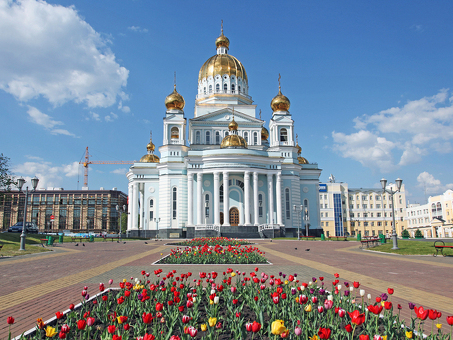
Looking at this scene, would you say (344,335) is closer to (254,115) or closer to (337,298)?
(337,298)

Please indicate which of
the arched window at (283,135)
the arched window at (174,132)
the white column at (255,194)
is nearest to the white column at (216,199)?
the white column at (255,194)

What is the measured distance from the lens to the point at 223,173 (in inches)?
1932

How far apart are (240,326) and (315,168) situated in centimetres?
5748

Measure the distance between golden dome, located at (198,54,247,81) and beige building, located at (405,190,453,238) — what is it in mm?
51960

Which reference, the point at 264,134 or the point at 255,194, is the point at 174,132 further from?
the point at 264,134

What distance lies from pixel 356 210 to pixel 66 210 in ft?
294

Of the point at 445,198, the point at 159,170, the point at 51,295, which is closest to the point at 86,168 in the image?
the point at 159,170

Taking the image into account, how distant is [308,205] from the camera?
59.2m

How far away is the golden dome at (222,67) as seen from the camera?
62.8 metres

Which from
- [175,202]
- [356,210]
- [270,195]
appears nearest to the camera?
[270,195]

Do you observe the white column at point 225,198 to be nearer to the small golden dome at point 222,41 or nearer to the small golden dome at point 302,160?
the small golden dome at point 302,160

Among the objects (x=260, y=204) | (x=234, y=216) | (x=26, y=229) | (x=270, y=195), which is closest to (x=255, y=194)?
(x=270, y=195)

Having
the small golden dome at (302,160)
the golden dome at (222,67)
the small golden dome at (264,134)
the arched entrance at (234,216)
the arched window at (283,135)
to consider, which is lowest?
the arched entrance at (234,216)

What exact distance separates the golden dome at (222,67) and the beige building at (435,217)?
5196 cm
